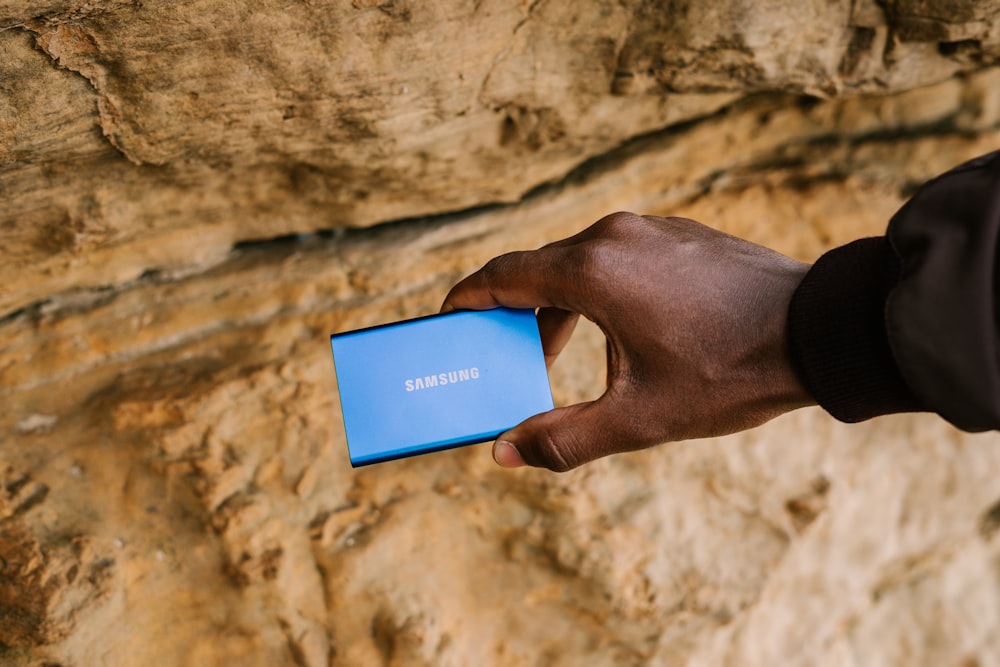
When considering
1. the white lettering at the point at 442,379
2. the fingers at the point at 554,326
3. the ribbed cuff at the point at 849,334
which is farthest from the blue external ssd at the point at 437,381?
the ribbed cuff at the point at 849,334

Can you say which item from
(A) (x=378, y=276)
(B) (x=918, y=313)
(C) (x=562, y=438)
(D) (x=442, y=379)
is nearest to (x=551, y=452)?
(C) (x=562, y=438)

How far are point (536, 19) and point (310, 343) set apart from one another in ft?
2.19

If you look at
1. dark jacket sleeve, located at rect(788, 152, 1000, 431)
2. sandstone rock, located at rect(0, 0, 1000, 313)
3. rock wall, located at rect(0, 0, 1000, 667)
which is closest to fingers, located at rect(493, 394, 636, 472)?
dark jacket sleeve, located at rect(788, 152, 1000, 431)

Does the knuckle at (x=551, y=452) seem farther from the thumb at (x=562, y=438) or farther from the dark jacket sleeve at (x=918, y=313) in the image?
the dark jacket sleeve at (x=918, y=313)

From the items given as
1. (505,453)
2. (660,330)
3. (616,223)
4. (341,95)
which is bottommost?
(505,453)

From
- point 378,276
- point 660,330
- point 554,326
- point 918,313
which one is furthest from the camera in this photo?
point 378,276

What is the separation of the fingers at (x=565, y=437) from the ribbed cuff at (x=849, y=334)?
25cm

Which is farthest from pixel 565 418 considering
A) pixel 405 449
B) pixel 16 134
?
pixel 16 134

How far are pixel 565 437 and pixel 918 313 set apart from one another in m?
0.44

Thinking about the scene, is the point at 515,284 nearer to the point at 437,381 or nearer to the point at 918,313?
the point at 437,381

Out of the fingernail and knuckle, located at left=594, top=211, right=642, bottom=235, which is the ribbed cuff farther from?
the fingernail

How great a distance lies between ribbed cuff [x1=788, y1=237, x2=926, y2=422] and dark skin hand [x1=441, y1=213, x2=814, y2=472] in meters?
0.04

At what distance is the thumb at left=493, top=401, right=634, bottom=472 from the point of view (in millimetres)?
1075

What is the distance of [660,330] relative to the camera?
105cm
